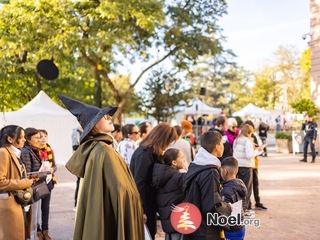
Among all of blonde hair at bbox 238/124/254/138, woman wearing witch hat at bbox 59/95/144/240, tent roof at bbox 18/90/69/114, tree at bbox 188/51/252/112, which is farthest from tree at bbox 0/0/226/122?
tree at bbox 188/51/252/112

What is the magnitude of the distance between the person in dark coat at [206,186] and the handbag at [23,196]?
5.86ft

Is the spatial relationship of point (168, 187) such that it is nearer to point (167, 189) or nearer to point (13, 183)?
point (167, 189)

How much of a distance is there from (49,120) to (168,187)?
14.2 metres

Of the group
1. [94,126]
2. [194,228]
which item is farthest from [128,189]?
[194,228]

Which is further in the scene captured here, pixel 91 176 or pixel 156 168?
pixel 156 168

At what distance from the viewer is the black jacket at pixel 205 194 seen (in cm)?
378

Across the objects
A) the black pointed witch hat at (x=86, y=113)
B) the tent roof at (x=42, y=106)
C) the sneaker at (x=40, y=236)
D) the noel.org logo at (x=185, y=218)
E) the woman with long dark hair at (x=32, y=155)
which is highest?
the tent roof at (x=42, y=106)

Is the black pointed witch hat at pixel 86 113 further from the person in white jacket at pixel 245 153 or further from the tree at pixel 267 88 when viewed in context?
the tree at pixel 267 88

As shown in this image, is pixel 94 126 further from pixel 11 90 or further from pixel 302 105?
pixel 11 90

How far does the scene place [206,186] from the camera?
12.5 feet

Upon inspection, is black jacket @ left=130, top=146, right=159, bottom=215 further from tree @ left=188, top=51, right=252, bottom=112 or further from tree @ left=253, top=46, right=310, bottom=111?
tree @ left=188, top=51, right=252, bottom=112

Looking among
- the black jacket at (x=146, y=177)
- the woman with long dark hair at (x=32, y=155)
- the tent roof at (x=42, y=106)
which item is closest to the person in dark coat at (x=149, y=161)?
the black jacket at (x=146, y=177)

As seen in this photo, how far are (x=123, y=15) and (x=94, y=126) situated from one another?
1540 cm

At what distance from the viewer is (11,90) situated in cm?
2903
